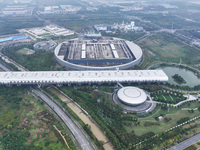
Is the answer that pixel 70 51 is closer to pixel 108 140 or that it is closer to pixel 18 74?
pixel 18 74

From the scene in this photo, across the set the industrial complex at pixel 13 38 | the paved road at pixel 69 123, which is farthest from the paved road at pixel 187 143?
the industrial complex at pixel 13 38

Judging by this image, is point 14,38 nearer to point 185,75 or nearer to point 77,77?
point 77,77

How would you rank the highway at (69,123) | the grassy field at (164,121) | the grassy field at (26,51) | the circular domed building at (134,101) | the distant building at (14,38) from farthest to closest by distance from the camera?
the distant building at (14,38), the grassy field at (26,51), the circular domed building at (134,101), the grassy field at (164,121), the highway at (69,123)

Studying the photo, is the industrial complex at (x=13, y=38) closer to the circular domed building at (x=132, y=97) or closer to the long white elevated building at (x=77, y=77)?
the long white elevated building at (x=77, y=77)

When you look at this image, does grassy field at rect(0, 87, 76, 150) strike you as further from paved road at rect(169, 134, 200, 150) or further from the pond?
the pond

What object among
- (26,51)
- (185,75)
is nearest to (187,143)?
(185,75)
